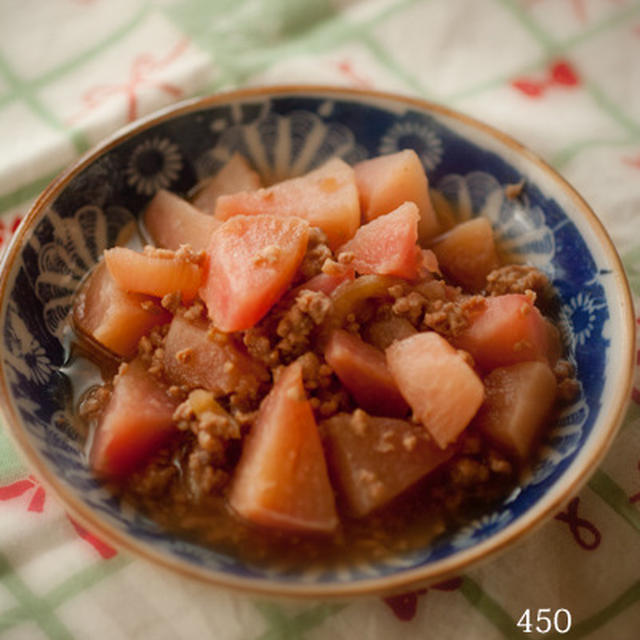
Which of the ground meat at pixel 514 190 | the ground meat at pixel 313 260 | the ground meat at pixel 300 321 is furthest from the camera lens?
the ground meat at pixel 514 190

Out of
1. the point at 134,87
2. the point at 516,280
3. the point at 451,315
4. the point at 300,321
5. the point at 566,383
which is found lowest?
the point at 566,383

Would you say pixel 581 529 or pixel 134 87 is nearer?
pixel 581 529

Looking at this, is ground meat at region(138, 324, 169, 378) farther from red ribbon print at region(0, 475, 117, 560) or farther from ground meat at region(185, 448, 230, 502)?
red ribbon print at region(0, 475, 117, 560)

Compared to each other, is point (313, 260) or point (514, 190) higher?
point (313, 260)

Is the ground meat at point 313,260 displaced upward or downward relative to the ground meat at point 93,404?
upward

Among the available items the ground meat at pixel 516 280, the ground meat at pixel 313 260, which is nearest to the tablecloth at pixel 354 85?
the ground meat at pixel 516 280

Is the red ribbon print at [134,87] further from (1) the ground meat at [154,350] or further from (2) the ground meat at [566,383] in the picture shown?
(2) the ground meat at [566,383]

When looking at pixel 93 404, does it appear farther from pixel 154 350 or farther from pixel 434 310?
pixel 434 310

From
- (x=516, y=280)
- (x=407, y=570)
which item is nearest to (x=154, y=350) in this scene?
(x=407, y=570)
